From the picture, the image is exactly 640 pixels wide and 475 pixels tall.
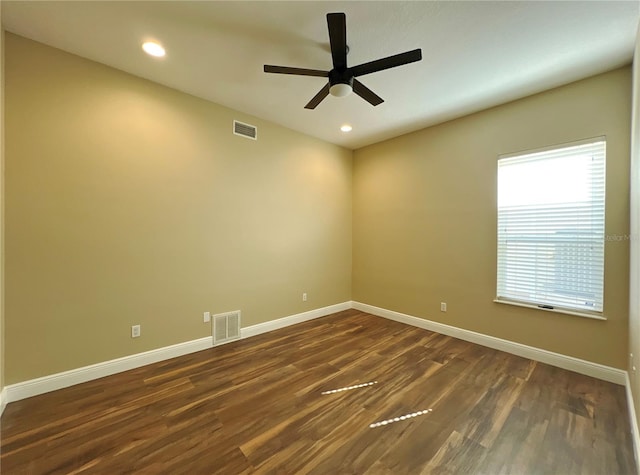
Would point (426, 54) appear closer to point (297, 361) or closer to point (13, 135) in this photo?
point (297, 361)

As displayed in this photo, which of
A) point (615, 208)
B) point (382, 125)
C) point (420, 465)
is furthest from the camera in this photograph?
point (382, 125)

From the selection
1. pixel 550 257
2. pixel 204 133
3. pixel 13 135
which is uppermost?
pixel 204 133

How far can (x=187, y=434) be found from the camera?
71.2 inches

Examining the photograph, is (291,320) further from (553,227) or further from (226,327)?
(553,227)

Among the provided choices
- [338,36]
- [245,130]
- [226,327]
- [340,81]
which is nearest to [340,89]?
[340,81]

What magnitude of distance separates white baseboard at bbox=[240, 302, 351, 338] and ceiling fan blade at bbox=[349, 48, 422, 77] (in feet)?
10.6

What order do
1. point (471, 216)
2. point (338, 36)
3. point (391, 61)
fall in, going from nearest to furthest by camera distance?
point (338, 36) → point (391, 61) → point (471, 216)

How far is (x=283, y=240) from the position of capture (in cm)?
395

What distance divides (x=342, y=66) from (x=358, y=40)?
33cm

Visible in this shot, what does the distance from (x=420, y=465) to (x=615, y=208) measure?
9.46 ft

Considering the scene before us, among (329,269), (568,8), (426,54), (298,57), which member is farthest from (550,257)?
(298,57)

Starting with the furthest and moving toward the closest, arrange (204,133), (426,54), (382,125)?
(382,125) → (204,133) → (426,54)

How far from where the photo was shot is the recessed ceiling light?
221cm

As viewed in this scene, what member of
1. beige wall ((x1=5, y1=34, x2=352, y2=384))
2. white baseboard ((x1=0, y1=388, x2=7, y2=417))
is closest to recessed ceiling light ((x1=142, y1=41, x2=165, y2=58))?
beige wall ((x1=5, y1=34, x2=352, y2=384))
